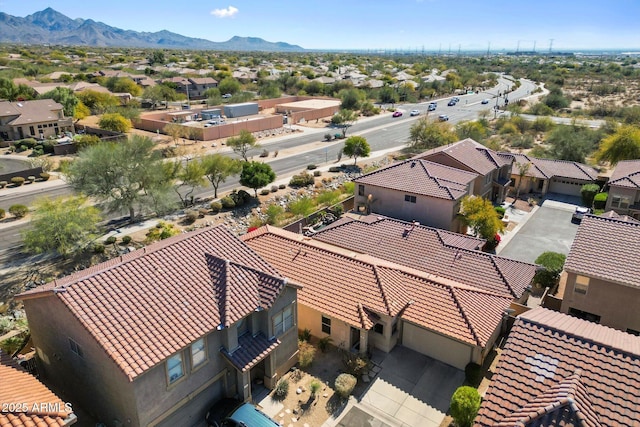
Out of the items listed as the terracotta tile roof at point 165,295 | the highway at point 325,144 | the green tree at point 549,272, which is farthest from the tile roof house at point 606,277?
the highway at point 325,144

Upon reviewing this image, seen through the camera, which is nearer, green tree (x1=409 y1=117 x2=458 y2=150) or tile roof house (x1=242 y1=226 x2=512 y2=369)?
tile roof house (x1=242 y1=226 x2=512 y2=369)

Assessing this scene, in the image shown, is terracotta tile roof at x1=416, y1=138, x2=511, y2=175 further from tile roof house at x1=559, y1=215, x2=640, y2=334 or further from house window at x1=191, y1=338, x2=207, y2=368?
house window at x1=191, y1=338, x2=207, y2=368

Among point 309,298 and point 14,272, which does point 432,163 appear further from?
point 14,272

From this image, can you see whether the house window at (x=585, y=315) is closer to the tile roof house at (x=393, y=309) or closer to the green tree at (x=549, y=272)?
the tile roof house at (x=393, y=309)

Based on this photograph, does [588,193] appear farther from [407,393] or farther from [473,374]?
[407,393]

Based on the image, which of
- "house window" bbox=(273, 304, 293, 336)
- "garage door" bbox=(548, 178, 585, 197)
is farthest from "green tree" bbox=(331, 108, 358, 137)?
"house window" bbox=(273, 304, 293, 336)
